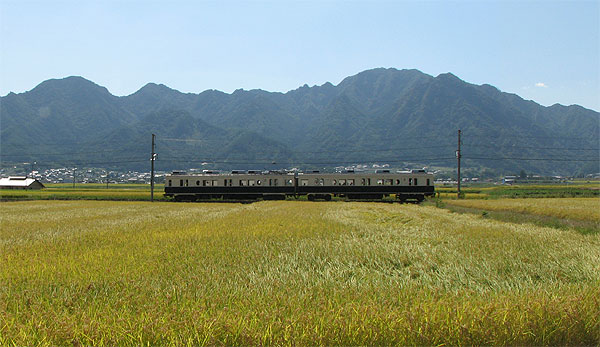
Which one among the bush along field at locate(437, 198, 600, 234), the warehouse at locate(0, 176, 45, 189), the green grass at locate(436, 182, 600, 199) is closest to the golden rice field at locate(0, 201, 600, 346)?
the bush along field at locate(437, 198, 600, 234)

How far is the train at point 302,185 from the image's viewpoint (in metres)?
52.6

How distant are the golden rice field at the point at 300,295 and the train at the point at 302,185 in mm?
41938

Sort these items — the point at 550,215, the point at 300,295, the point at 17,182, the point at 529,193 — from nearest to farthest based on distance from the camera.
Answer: the point at 300,295 < the point at 550,215 < the point at 529,193 < the point at 17,182

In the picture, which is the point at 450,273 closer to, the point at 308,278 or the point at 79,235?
the point at 308,278

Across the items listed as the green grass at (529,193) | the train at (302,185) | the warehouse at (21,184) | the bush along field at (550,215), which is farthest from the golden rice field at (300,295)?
the warehouse at (21,184)

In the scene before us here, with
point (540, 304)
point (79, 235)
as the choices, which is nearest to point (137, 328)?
point (540, 304)

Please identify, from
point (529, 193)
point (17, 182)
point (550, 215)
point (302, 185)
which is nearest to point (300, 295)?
point (550, 215)

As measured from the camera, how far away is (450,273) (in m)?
7.50

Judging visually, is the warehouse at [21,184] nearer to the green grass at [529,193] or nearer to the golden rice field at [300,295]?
the green grass at [529,193]

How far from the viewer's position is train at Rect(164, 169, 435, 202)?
173 feet

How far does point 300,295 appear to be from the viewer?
18.2ft

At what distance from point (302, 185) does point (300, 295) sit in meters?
48.8

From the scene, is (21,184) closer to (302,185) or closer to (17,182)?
(17,182)

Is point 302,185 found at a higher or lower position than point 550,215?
Result: higher
